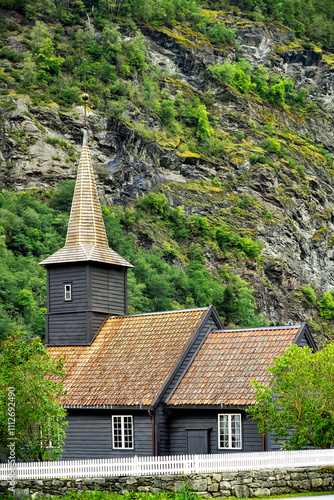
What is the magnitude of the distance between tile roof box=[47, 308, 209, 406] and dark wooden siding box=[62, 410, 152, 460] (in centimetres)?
81

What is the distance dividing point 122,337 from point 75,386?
139 inches

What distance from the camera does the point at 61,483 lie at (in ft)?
86.4

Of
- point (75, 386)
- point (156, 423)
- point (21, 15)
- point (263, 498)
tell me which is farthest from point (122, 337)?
point (21, 15)

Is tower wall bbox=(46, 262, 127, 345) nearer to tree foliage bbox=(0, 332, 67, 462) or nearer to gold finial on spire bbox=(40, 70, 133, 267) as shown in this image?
gold finial on spire bbox=(40, 70, 133, 267)

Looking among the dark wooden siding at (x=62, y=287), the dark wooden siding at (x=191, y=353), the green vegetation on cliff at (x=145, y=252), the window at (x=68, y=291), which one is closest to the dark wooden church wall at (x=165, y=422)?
the dark wooden siding at (x=191, y=353)

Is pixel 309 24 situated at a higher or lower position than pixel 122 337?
lower

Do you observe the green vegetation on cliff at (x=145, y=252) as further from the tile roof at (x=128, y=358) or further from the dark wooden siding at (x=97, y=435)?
the dark wooden siding at (x=97, y=435)

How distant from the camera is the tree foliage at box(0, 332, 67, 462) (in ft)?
93.7

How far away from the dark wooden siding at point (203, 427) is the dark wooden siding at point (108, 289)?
8892 mm

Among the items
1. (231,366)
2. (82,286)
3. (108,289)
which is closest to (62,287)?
(82,286)

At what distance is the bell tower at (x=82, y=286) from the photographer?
40406 mm

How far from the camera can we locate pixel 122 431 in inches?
1352

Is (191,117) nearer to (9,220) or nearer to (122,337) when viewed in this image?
(9,220)

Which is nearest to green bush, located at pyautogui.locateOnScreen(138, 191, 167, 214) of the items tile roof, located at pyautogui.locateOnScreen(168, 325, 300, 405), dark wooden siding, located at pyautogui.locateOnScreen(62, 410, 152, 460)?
tile roof, located at pyautogui.locateOnScreen(168, 325, 300, 405)
